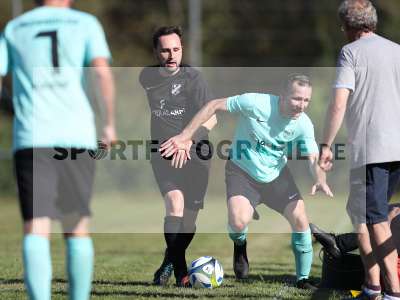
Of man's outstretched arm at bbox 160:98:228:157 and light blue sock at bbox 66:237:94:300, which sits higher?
man's outstretched arm at bbox 160:98:228:157

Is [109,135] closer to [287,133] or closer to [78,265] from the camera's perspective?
[78,265]

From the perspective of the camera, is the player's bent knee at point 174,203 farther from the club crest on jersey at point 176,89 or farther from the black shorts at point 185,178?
the club crest on jersey at point 176,89

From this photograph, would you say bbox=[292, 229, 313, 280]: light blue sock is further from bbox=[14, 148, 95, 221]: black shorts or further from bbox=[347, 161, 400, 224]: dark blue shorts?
bbox=[14, 148, 95, 221]: black shorts

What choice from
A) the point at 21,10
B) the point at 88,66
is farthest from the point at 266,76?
the point at 88,66

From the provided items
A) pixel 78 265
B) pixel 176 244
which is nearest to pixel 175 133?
pixel 176 244

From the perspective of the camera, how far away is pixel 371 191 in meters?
5.96

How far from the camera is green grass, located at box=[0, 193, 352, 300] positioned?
680cm

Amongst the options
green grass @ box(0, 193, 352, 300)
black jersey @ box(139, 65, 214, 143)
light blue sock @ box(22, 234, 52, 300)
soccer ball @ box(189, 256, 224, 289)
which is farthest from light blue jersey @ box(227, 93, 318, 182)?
→ light blue sock @ box(22, 234, 52, 300)

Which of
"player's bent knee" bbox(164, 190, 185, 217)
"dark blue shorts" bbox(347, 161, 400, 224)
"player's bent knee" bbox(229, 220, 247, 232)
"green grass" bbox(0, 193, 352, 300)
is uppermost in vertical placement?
"dark blue shorts" bbox(347, 161, 400, 224)

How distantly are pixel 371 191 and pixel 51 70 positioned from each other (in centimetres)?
245

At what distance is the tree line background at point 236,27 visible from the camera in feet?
118

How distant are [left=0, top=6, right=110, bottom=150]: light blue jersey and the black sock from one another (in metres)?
2.57

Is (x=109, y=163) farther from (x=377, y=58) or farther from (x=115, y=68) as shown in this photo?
(x=377, y=58)

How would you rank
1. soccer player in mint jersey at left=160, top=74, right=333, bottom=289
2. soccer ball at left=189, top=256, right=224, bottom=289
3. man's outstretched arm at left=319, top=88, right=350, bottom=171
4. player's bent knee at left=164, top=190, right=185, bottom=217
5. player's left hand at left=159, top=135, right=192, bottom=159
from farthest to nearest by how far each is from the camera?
player's bent knee at left=164, top=190, right=185, bottom=217
soccer ball at left=189, top=256, right=224, bottom=289
soccer player in mint jersey at left=160, top=74, right=333, bottom=289
player's left hand at left=159, top=135, right=192, bottom=159
man's outstretched arm at left=319, top=88, right=350, bottom=171
